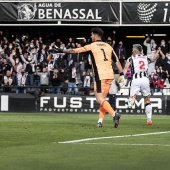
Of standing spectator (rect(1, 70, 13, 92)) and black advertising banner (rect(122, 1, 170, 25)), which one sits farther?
black advertising banner (rect(122, 1, 170, 25))

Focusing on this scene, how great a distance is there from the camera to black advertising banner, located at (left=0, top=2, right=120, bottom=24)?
3822 centimetres

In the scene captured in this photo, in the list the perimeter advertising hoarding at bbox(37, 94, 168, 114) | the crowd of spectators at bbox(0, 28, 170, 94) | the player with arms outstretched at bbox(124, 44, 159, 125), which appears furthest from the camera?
the crowd of spectators at bbox(0, 28, 170, 94)

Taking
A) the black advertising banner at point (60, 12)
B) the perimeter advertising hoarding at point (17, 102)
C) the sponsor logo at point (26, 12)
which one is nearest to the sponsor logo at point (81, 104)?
the perimeter advertising hoarding at point (17, 102)

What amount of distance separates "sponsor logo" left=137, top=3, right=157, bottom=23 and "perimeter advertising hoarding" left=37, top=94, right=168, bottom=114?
30.4 ft

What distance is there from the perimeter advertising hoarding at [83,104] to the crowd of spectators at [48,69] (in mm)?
577

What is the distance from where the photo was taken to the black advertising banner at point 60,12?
3822cm

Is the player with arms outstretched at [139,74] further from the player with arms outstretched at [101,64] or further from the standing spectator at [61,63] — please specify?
the standing spectator at [61,63]

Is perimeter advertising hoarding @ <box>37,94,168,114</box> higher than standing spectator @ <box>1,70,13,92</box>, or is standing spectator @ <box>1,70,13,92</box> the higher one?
standing spectator @ <box>1,70,13,92</box>

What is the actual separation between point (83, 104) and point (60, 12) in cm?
975

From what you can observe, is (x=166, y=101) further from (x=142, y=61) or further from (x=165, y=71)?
(x=142, y=61)

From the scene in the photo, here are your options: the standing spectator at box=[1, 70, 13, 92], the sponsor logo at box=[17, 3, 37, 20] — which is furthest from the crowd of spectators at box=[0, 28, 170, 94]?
the sponsor logo at box=[17, 3, 37, 20]

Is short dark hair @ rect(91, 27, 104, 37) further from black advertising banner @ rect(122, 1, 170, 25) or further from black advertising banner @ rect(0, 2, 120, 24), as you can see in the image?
black advertising banner @ rect(122, 1, 170, 25)

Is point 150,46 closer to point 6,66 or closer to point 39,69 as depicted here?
point 39,69

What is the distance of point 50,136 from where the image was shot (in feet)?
45.6
